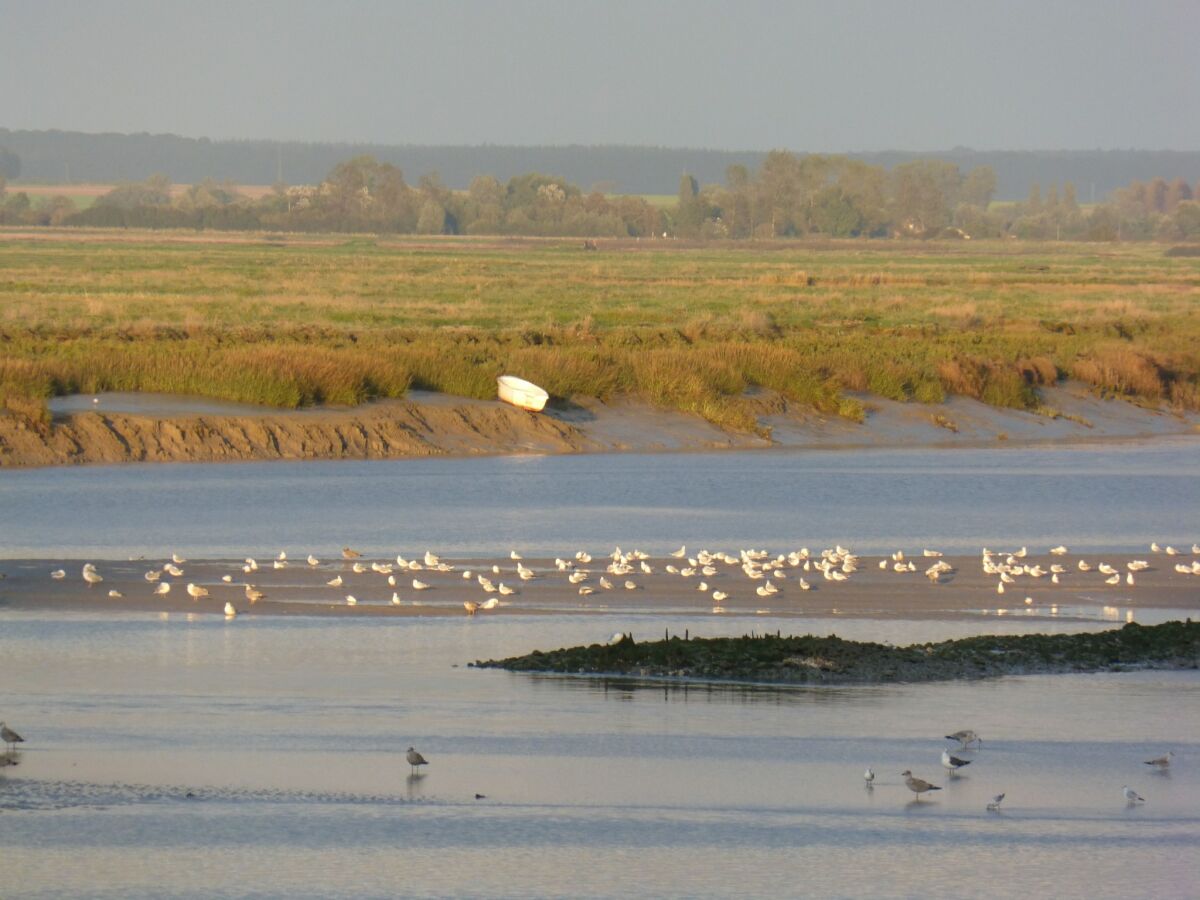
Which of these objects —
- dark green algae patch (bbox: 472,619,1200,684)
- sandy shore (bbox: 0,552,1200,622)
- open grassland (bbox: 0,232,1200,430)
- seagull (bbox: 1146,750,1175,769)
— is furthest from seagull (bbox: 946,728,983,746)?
open grassland (bbox: 0,232,1200,430)

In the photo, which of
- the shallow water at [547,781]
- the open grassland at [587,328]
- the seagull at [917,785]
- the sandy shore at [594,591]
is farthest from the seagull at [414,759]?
the open grassland at [587,328]

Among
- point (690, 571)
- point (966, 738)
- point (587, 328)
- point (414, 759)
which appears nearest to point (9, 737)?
point (414, 759)

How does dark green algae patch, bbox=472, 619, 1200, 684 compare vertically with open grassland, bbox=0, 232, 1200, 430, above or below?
below

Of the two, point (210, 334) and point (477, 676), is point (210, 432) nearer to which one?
point (210, 334)

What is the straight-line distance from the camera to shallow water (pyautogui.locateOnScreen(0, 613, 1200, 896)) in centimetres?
947

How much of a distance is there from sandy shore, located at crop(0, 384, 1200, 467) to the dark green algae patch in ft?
54.6

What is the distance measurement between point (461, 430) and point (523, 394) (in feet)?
4.48

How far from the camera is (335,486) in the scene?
88.6ft

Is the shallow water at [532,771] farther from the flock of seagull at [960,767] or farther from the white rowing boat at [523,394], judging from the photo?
the white rowing boat at [523,394]

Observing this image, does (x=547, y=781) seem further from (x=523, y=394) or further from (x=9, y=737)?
(x=523, y=394)

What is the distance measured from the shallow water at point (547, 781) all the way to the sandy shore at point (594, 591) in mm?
2037

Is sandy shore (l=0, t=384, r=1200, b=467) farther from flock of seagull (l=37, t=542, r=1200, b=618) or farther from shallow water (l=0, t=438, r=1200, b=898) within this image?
flock of seagull (l=37, t=542, r=1200, b=618)

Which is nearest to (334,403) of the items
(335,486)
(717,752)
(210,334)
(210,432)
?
(210,432)

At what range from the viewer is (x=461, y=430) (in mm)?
32594
